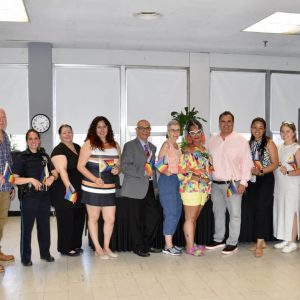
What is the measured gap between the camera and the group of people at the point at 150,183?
4.07 m

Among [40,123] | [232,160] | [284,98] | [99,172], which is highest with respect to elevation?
[284,98]

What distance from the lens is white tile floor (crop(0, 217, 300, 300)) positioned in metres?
3.38

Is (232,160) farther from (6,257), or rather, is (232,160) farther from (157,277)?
(6,257)

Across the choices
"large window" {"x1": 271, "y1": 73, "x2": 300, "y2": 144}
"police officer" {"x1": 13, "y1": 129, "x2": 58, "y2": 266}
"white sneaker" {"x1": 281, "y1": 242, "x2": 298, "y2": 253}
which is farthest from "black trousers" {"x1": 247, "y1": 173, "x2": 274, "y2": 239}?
"large window" {"x1": 271, "y1": 73, "x2": 300, "y2": 144}

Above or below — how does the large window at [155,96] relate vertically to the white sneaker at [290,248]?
above

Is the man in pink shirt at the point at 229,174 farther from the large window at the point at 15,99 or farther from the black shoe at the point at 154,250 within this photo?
the large window at the point at 15,99

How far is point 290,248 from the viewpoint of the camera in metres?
4.62

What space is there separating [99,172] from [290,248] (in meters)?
2.31

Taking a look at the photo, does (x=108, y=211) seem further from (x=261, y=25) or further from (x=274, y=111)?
(x=274, y=111)

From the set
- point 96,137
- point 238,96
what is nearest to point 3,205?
point 96,137

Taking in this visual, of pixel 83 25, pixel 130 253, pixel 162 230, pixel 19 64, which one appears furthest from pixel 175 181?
pixel 19 64

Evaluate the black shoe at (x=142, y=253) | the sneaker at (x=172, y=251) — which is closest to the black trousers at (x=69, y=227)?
the black shoe at (x=142, y=253)

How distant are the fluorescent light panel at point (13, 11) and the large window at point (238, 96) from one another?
3.77m

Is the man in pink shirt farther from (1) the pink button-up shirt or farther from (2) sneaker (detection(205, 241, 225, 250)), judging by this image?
(2) sneaker (detection(205, 241, 225, 250))
